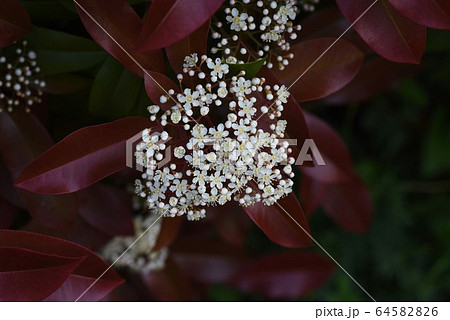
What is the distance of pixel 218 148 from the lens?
30.0 inches

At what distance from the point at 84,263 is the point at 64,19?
1.52 ft

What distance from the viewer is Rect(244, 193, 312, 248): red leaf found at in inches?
33.5

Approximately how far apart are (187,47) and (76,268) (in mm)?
400

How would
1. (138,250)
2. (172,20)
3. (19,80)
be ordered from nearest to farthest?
1. (172,20)
2. (19,80)
3. (138,250)

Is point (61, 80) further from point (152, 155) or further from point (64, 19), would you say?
point (152, 155)

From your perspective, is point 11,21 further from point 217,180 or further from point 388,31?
point 388,31

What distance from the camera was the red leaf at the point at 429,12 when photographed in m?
0.79

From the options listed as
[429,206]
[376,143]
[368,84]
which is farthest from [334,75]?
[429,206]

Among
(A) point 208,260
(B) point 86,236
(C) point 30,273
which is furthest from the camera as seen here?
(A) point 208,260

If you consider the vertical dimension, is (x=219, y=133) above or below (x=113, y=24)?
below

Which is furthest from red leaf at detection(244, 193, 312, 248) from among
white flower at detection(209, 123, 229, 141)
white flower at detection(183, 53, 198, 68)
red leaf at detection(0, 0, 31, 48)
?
red leaf at detection(0, 0, 31, 48)

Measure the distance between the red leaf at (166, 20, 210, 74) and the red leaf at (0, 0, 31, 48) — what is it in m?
0.25

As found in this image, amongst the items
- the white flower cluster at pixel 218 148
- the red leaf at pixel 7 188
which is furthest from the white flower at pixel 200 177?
the red leaf at pixel 7 188

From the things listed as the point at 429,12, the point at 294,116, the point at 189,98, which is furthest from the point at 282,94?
the point at 429,12
